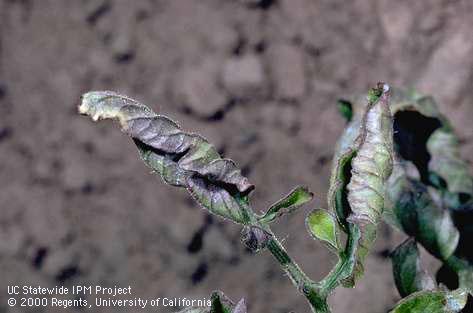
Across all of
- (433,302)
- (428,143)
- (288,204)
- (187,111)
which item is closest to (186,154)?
(288,204)

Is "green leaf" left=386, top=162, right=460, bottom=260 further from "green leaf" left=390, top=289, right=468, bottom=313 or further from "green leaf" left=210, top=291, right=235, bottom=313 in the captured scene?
"green leaf" left=210, top=291, right=235, bottom=313

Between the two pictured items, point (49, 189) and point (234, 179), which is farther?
point (49, 189)

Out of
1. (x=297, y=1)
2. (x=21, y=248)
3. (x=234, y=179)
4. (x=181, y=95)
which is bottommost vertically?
(x=234, y=179)

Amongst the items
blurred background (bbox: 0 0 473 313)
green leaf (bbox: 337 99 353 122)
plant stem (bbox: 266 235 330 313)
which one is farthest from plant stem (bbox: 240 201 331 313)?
blurred background (bbox: 0 0 473 313)

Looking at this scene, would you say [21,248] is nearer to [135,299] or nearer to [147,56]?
[135,299]

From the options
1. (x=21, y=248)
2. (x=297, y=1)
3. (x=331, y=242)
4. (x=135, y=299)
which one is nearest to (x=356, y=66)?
(x=297, y=1)

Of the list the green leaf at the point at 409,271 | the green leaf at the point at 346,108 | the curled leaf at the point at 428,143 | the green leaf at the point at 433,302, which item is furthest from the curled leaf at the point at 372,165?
the green leaf at the point at 346,108

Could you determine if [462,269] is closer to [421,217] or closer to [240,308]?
[421,217]

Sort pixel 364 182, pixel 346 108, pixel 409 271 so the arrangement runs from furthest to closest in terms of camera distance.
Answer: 1. pixel 346 108
2. pixel 409 271
3. pixel 364 182
